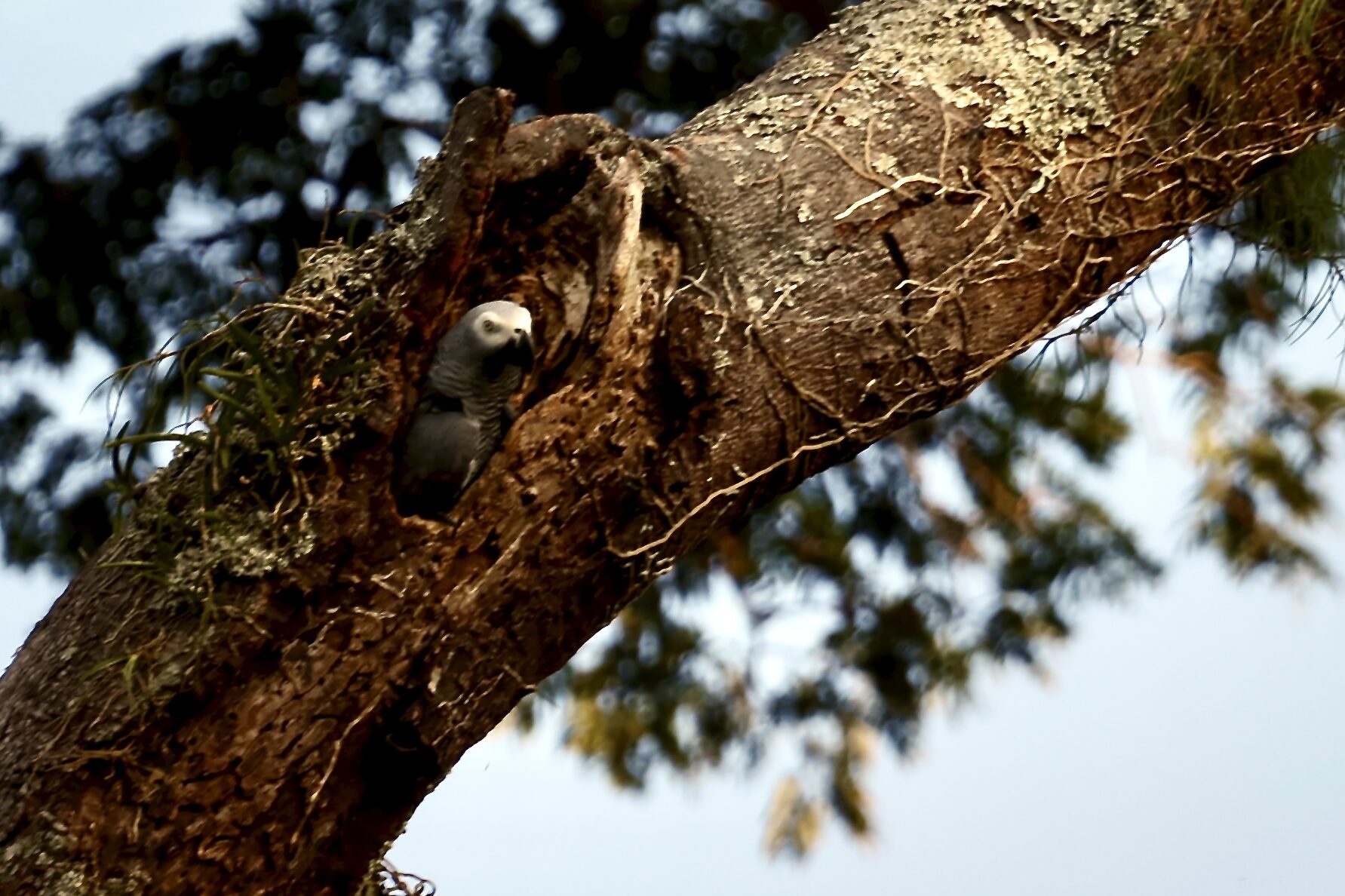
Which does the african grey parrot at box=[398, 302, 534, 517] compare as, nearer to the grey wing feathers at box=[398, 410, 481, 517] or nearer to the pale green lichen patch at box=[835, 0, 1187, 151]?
the grey wing feathers at box=[398, 410, 481, 517]

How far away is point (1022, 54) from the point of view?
200 centimetres

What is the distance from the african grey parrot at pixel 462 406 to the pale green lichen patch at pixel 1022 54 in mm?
779

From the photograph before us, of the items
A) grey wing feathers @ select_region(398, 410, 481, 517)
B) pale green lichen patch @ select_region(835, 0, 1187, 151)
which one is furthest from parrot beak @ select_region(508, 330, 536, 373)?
pale green lichen patch @ select_region(835, 0, 1187, 151)

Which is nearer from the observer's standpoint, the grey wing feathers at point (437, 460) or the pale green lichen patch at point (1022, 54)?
the grey wing feathers at point (437, 460)

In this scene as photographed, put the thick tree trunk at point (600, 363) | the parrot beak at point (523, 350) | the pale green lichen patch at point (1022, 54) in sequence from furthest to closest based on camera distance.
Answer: the pale green lichen patch at point (1022, 54)
the parrot beak at point (523, 350)
the thick tree trunk at point (600, 363)

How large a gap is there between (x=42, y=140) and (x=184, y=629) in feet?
7.27

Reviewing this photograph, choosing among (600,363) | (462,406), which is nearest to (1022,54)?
(600,363)

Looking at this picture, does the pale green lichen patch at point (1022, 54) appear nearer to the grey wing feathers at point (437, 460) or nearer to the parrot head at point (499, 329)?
the parrot head at point (499, 329)

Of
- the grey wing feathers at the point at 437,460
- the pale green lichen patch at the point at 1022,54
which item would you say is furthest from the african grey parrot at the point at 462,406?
the pale green lichen patch at the point at 1022,54

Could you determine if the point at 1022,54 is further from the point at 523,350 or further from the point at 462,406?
the point at 462,406

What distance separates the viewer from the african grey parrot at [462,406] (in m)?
1.60

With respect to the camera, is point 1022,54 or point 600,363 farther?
point 1022,54

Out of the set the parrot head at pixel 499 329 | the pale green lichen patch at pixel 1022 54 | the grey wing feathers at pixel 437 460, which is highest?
the pale green lichen patch at pixel 1022 54

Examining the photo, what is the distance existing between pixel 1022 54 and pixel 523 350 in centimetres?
93
